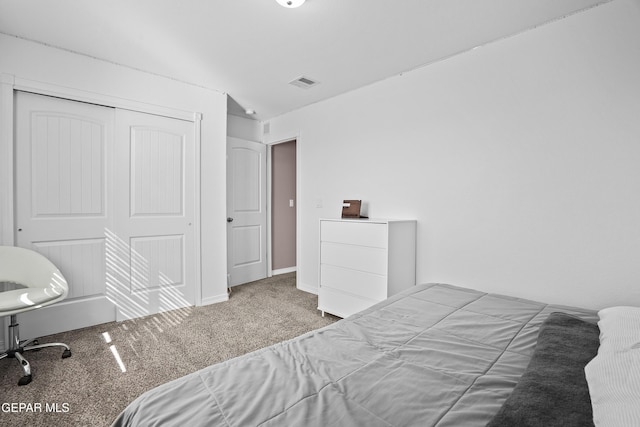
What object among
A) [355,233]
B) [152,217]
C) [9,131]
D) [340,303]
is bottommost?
[340,303]

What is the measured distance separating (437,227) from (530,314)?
127cm

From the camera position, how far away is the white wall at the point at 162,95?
2590 millimetres

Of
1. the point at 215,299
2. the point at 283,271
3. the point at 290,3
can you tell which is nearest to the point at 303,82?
the point at 290,3

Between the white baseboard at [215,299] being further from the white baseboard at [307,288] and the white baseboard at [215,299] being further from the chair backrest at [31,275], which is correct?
the chair backrest at [31,275]

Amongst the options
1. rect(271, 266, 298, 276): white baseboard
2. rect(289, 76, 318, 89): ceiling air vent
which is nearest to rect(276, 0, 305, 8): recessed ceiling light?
rect(289, 76, 318, 89): ceiling air vent

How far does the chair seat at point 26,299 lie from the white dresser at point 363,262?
2.22 m

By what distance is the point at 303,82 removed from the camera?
337 centimetres

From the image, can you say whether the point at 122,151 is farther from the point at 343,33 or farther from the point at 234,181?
the point at 343,33

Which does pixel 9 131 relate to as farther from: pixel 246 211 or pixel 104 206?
pixel 246 211

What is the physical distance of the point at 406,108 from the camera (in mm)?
3086

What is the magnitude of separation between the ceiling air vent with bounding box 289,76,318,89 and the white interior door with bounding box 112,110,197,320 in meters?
1.27

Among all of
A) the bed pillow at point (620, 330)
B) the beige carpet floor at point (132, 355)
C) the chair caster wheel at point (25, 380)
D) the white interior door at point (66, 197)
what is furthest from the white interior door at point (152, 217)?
the bed pillow at point (620, 330)
